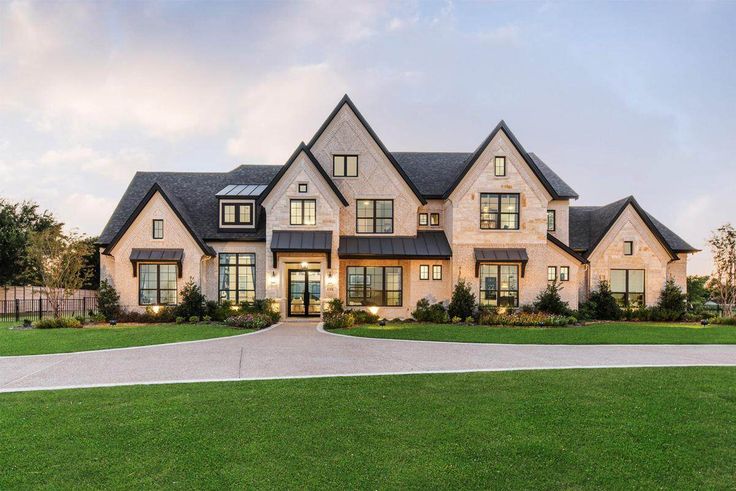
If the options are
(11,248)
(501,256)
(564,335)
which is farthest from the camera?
(11,248)

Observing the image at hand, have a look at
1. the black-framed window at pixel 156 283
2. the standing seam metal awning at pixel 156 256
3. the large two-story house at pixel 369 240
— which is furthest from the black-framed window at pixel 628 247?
the black-framed window at pixel 156 283

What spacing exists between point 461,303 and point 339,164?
1121 cm

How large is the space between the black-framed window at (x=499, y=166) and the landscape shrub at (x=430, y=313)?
872cm

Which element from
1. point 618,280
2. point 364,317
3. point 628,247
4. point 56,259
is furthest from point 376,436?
point 628,247

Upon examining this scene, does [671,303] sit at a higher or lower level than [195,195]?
lower

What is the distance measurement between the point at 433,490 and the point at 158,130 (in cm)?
4092

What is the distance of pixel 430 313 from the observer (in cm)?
2245

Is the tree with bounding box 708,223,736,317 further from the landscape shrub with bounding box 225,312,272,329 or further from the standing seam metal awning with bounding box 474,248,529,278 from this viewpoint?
the landscape shrub with bounding box 225,312,272,329

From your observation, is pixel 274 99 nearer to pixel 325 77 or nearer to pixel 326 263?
pixel 325 77

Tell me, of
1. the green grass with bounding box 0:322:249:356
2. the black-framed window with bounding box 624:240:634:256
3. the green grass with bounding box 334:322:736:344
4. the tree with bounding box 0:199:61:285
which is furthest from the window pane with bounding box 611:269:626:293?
the tree with bounding box 0:199:61:285

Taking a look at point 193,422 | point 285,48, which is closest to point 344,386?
point 193,422

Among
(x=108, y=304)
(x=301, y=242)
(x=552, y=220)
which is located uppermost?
(x=552, y=220)

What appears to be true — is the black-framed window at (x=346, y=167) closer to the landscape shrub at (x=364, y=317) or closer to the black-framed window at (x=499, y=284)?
the landscape shrub at (x=364, y=317)

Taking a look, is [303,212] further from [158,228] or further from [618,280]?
[618,280]
